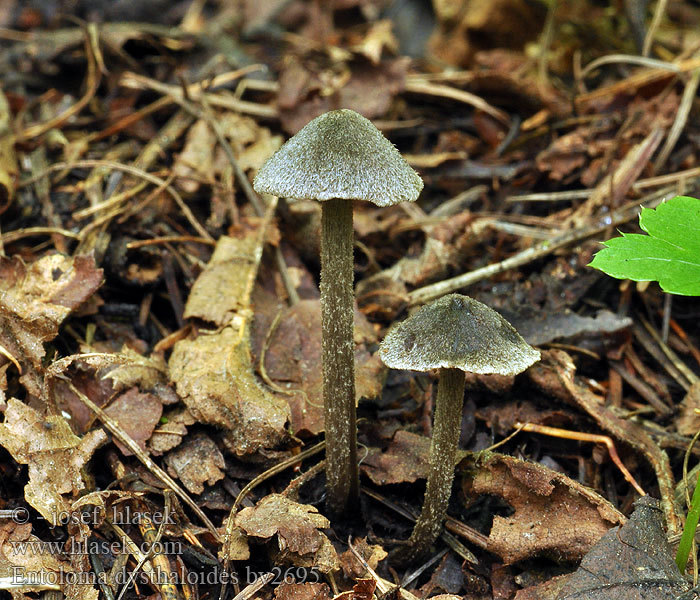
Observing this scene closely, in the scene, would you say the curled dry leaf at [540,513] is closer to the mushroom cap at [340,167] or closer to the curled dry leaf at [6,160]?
the mushroom cap at [340,167]

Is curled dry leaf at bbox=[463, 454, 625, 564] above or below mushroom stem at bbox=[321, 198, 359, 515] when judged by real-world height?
below

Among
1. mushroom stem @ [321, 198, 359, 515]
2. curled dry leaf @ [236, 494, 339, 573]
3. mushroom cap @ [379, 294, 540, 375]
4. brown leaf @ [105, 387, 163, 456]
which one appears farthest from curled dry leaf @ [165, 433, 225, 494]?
mushroom cap @ [379, 294, 540, 375]

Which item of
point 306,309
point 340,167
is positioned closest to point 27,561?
point 306,309

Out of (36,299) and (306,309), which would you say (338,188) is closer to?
(306,309)

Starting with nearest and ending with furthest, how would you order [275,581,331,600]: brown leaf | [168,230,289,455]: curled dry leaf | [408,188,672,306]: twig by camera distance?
[275,581,331,600]: brown leaf, [168,230,289,455]: curled dry leaf, [408,188,672,306]: twig

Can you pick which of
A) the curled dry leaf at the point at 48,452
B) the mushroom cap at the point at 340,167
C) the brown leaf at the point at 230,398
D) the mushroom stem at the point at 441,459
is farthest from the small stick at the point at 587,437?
the curled dry leaf at the point at 48,452

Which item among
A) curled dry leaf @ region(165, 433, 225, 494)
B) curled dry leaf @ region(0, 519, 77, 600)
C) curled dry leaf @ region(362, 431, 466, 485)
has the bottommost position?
curled dry leaf @ region(362, 431, 466, 485)

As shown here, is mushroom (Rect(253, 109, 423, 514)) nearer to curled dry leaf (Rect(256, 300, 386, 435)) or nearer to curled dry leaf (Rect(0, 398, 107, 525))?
curled dry leaf (Rect(256, 300, 386, 435))

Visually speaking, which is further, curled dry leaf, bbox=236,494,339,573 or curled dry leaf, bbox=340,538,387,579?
curled dry leaf, bbox=340,538,387,579

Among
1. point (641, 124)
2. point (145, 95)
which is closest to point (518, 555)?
point (641, 124)
